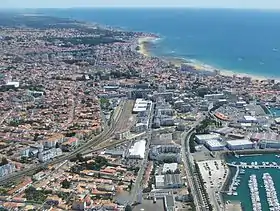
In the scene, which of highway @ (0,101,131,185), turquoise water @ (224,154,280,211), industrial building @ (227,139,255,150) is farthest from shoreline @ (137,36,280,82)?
turquoise water @ (224,154,280,211)

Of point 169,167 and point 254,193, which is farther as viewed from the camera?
point 169,167

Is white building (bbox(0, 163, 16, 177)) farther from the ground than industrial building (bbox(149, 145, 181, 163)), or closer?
closer

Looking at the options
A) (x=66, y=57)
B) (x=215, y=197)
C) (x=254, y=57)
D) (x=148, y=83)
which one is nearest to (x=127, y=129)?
(x=215, y=197)

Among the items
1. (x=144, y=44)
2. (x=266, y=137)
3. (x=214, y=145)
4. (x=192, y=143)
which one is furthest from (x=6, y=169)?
(x=144, y=44)

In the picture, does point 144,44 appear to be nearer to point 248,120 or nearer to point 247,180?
point 248,120

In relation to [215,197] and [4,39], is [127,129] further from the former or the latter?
[4,39]

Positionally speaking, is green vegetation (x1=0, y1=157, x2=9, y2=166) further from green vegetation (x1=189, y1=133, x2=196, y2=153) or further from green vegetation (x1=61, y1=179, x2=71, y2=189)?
green vegetation (x1=189, y1=133, x2=196, y2=153)
